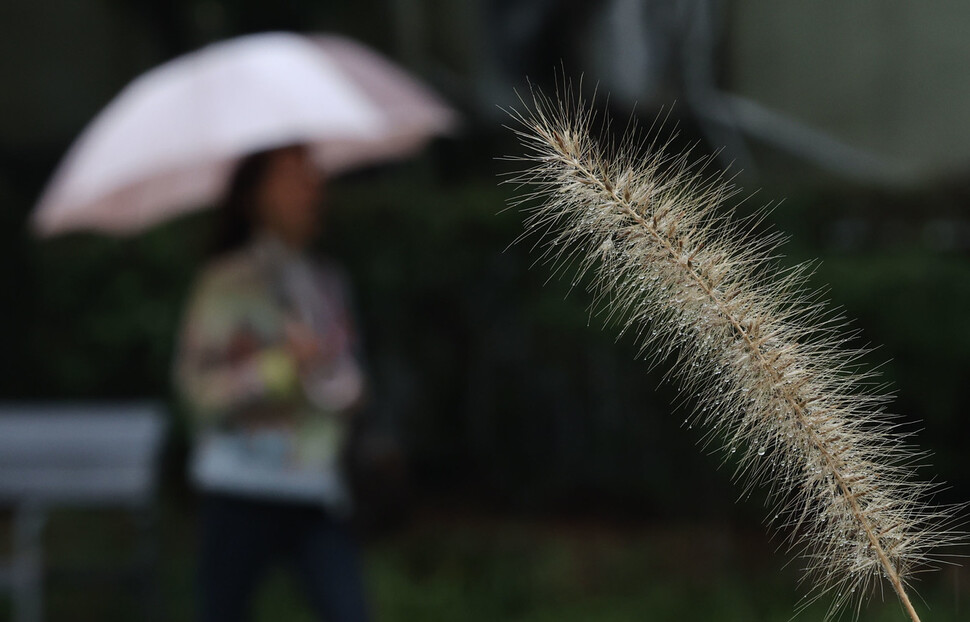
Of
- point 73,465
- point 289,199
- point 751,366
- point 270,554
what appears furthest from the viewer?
point 73,465

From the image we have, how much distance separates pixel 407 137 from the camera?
15.9ft

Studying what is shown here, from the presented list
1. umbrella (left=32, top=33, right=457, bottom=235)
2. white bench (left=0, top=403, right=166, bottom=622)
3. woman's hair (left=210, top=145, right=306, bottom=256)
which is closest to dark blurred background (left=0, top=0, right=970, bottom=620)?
white bench (left=0, top=403, right=166, bottom=622)

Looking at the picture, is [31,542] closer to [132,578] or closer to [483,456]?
[132,578]

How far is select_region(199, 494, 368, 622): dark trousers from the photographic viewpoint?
132 inches

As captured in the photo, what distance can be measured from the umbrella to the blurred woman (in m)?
0.15

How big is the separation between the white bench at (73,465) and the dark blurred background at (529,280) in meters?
→ 0.87

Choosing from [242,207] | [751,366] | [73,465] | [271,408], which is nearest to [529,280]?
[73,465]

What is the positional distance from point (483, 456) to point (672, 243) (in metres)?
5.91

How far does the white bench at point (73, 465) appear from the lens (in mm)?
5238

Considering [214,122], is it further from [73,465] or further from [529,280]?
[529,280]

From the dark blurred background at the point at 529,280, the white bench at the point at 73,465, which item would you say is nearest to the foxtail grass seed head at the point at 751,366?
the dark blurred background at the point at 529,280

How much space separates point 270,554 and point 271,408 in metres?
0.40

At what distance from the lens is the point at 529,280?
6297 millimetres

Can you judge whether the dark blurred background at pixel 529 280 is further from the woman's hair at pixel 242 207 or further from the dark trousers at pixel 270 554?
the woman's hair at pixel 242 207
